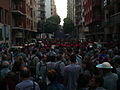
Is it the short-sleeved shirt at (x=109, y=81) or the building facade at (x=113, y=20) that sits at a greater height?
the building facade at (x=113, y=20)

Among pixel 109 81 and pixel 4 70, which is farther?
pixel 4 70

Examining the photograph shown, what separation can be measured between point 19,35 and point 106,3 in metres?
16.4

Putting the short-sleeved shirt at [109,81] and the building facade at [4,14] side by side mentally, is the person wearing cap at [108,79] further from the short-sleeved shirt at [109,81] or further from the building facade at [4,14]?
the building facade at [4,14]

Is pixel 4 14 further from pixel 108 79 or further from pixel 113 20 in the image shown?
pixel 108 79

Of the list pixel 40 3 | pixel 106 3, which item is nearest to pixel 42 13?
pixel 40 3

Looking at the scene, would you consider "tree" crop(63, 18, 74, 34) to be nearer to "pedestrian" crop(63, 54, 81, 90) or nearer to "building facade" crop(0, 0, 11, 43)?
"building facade" crop(0, 0, 11, 43)

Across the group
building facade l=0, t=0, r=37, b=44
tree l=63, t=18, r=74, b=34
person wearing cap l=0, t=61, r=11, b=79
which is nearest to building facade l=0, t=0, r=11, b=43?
building facade l=0, t=0, r=37, b=44

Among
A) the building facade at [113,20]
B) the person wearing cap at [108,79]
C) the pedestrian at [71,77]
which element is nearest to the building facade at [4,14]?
the building facade at [113,20]

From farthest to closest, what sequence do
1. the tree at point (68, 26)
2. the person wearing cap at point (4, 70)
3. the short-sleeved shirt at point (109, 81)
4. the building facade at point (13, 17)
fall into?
the tree at point (68, 26) → the building facade at point (13, 17) → the person wearing cap at point (4, 70) → the short-sleeved shirt at point (109, 81)

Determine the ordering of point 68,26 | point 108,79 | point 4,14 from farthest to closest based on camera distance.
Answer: point 68,26 < point 4,14 < point 108,79

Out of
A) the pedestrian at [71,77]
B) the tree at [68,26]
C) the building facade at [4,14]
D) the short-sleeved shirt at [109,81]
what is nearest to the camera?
the short-sleeved shirt at [109,81]

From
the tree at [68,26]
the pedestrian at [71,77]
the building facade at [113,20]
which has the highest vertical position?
the tree at [68,26]

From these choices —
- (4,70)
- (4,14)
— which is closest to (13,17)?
(4,14)

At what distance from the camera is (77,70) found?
6512 millimetres
